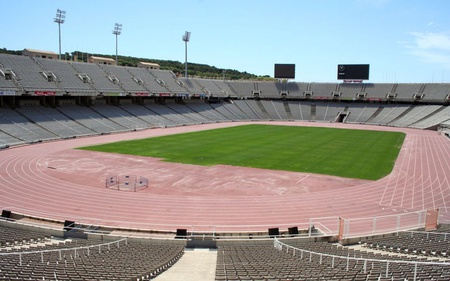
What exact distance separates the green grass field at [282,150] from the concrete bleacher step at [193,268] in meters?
18.6

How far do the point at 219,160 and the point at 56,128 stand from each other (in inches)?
1082

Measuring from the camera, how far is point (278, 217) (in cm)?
2066

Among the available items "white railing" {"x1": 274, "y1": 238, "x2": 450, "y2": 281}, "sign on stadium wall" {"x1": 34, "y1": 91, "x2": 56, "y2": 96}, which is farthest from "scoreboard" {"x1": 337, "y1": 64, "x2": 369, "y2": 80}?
"white railing" {"x1": 274, "y1": 238, "x2": 450, "y2": 281}

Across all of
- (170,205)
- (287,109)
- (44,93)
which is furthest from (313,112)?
(170,205)

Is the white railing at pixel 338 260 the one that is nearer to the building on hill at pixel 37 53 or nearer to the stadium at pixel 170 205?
the stadium at pixel 170 205

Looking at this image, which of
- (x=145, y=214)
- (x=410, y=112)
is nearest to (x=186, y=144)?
(x=145, y=214)

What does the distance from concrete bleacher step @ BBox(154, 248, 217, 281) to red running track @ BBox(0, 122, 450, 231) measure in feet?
14.2

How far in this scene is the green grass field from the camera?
3347 cm

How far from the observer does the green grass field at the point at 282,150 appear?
33.5 m

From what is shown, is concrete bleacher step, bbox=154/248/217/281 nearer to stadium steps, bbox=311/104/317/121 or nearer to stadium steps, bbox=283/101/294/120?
stadium steps, bbox=311/104/317/121

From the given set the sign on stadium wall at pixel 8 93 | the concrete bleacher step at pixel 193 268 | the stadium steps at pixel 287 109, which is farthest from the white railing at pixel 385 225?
the stadium steps at pixel 287 109

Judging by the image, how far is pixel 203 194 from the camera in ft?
80.4

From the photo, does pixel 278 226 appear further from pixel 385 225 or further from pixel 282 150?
pixel 282 150

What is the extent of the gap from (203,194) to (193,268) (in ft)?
40.4
